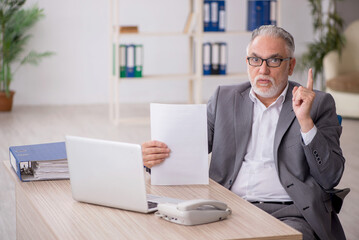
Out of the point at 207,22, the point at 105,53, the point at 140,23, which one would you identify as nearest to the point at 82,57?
the point at 105,53

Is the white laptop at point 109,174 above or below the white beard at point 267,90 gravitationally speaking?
below

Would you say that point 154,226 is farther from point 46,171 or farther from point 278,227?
point 46,171

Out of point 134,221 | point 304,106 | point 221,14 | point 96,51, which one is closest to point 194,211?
point 134,221

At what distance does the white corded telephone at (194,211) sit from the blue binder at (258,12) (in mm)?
5652

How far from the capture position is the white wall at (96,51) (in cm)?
839

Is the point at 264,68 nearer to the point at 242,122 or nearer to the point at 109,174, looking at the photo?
the point at 242,122

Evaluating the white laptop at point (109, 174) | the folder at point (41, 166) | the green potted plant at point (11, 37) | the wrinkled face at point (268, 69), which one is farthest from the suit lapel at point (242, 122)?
the green potted plant at point (11, 37)

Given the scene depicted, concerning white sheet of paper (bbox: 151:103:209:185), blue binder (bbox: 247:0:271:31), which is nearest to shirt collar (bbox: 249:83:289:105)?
white sheet of paper (bbox: 151:103:209:185)

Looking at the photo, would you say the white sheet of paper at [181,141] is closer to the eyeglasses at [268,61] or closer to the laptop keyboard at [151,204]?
the laptop keyboard at [151,204]

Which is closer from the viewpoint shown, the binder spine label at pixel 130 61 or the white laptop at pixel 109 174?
the white laptop at pixel 109 174

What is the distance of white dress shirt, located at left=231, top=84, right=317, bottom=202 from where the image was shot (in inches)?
105

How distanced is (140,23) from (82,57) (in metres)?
0.90

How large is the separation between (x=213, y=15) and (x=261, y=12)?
58 cm

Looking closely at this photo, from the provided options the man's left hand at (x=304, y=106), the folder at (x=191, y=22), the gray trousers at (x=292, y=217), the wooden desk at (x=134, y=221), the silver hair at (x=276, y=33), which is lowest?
the gray trousers at (x=292, y=217)
